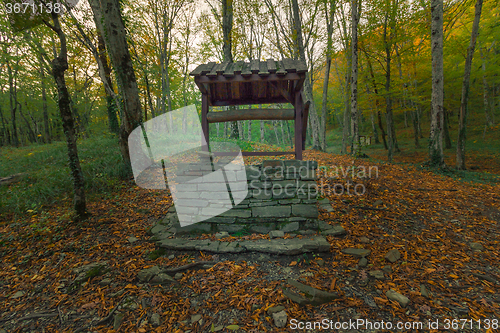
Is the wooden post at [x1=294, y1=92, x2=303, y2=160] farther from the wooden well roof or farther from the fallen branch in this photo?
the fallen branch

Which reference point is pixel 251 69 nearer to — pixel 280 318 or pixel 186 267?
pixel 186 267

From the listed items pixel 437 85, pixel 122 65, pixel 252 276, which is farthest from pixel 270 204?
pixel 437 85

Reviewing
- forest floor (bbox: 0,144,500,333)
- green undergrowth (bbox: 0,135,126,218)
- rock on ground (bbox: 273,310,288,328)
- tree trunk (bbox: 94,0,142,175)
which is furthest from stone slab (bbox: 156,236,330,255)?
tree trunk (bbox: 94,0,142,175)

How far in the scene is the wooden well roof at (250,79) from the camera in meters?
3.05

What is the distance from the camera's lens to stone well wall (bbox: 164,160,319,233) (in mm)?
3385

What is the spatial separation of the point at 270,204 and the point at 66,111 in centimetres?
410

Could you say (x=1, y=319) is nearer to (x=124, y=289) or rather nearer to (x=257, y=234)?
(x=124, y=289)

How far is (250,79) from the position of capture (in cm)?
309

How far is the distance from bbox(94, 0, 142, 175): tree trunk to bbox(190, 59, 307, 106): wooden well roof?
3148 mm

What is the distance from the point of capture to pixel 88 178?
525cm

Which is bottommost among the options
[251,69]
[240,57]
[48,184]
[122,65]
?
[48,184]

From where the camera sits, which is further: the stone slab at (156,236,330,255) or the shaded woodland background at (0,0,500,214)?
the shaded woodland background at (0,0,500,214)

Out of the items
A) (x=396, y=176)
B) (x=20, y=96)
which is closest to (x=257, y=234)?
(x=396, y=176)

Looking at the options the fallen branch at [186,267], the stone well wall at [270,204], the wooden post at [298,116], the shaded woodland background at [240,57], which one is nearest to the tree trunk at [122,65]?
the shaded woodland background at [240,57]
